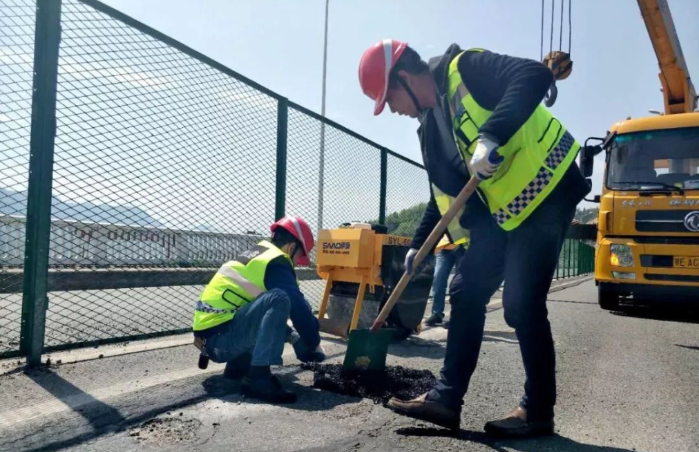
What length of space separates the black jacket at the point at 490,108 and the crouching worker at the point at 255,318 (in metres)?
1.07

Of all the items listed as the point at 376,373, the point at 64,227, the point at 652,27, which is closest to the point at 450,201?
the point at 376,373

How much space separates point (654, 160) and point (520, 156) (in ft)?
17.9

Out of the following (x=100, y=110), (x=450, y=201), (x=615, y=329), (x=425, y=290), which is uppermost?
(x=100, y=110)

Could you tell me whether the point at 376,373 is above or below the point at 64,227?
below

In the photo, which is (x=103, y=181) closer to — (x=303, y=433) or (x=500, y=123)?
(x=303, y=433)

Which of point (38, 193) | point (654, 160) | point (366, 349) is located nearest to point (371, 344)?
point (366, 349)

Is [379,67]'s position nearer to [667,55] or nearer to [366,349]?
[366,349]

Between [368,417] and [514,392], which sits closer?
[368,417]

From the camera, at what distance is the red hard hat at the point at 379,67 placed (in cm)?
275

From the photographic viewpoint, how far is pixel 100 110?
3.58 m

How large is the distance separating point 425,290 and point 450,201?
7.34 ft

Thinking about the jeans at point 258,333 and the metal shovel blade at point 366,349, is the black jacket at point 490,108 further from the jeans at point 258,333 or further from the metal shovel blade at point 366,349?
the jeans at point 258,333

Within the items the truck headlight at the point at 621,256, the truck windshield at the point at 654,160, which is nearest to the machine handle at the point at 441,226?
the truck headlight at the point at 621,256

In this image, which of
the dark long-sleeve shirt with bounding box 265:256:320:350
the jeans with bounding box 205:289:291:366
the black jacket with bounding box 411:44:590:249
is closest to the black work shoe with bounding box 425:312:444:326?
the dark long-sleeve shirt with bounding box 265:256:320:350
